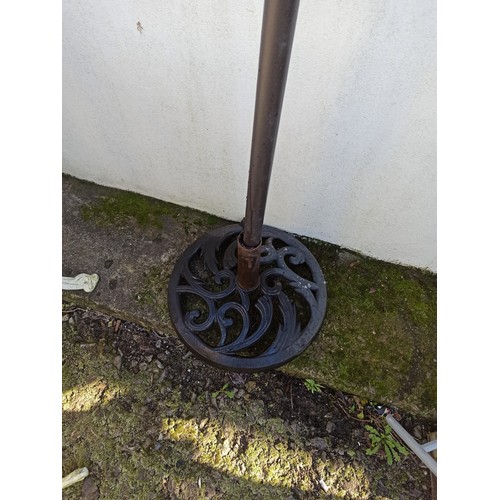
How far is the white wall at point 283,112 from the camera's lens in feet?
4.17

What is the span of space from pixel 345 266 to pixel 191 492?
1.25m

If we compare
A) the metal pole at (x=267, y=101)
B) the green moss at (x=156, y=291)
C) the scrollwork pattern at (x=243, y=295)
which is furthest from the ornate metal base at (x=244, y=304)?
the metal pole at (x=267, y=101)

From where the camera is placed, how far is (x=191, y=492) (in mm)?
1672

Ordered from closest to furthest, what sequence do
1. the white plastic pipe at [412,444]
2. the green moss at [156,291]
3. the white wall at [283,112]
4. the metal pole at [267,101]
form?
the metal pole at [267,101] < the white wall at [283,112] < the white plastic pipe at [412,444] < the green moss at [156,291]

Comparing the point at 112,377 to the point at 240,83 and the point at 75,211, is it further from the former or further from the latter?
the point at 240,83

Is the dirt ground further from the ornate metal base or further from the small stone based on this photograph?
the ornate metal base

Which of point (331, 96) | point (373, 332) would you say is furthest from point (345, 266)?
point (331, 96)

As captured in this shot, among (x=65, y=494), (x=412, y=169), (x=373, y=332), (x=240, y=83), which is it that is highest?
(x=240, y=83)

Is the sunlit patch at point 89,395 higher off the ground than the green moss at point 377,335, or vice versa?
the green moss at point 377,335

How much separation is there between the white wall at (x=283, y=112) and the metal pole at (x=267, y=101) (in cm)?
40

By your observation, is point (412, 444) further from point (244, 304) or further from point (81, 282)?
point (81, 282)

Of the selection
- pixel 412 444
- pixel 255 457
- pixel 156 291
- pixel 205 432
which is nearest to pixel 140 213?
pixel 156 291

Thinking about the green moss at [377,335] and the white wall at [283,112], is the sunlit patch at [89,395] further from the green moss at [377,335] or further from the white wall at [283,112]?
the white wall at [283,112]

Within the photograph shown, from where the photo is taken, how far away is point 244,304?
5.94 feet
